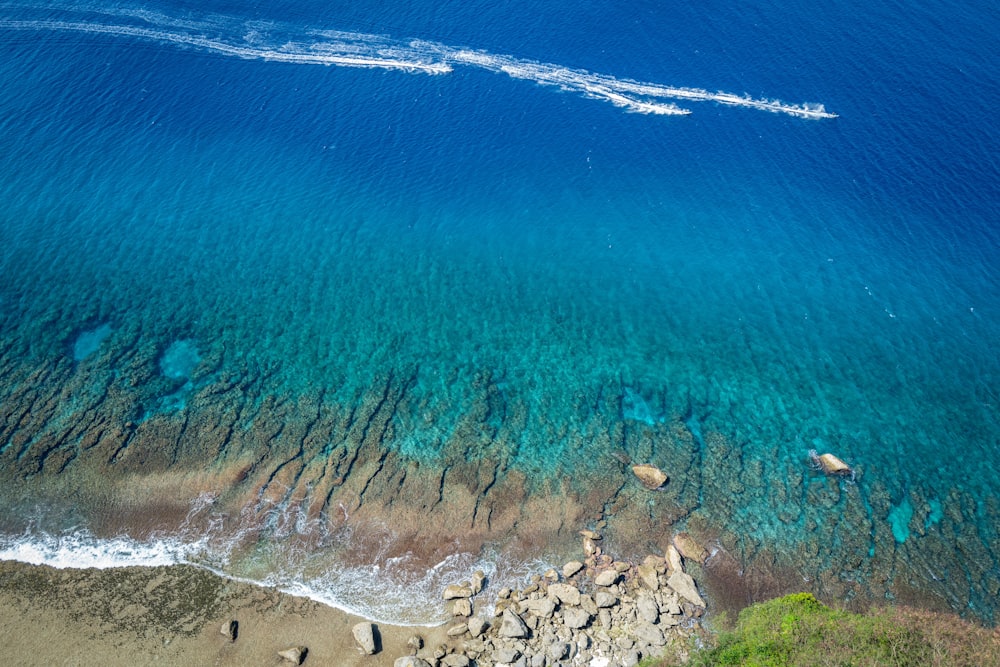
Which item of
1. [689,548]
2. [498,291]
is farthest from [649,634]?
[498,291]

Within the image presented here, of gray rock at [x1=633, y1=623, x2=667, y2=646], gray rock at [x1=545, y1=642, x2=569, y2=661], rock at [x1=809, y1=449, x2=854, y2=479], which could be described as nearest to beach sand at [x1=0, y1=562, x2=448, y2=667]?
gray rock at [x1=545, y1=642, x2=569, y2=661]

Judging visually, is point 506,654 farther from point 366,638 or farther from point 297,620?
point 297,620

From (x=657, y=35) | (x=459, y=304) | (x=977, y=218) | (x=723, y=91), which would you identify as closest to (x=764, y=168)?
(x=723, y=91)

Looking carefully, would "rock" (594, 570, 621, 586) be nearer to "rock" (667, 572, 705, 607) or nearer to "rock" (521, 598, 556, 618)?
"rock" (521, 598, 556, 618)

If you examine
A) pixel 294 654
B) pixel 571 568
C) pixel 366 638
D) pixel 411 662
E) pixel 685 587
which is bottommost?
pixel 294 654

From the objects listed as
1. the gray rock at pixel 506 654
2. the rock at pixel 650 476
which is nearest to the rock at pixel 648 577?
the rock at pixel 650 476

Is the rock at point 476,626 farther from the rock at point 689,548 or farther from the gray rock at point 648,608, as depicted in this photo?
the rock at point 689,548
